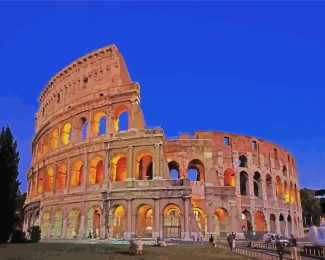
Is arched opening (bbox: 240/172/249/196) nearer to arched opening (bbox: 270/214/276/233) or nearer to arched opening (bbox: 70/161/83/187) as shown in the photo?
arched opening (bbox: 270/214/276/233)

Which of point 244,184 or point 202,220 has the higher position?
point 244,184

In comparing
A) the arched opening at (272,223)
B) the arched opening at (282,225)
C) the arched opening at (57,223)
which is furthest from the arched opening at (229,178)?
the arched opening at (57,223)

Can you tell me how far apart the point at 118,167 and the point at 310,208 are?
4581 centimetres

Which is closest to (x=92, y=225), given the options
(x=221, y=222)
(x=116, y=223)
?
(x=116, y=223)

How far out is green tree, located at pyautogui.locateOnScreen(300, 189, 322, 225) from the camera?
219 feet

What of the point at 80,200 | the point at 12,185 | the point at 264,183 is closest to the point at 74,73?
the point at 80,200

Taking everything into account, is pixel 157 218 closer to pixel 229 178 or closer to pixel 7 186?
pixel 7 186

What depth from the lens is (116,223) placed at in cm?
3334

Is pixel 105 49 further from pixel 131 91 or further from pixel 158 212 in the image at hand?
pixel 158 212

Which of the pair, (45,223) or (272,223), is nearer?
(45,223)

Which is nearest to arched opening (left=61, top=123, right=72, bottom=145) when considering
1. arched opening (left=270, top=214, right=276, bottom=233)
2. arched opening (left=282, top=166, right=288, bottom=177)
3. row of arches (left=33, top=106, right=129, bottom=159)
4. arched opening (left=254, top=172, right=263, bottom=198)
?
row of arches (left=33, top=106, right=129, bottom=159)

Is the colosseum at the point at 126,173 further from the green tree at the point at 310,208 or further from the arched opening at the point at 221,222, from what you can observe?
the green tree at the point at 310,208

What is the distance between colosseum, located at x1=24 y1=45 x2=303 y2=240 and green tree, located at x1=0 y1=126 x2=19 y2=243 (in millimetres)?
8530

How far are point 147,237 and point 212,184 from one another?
29.6 ft
